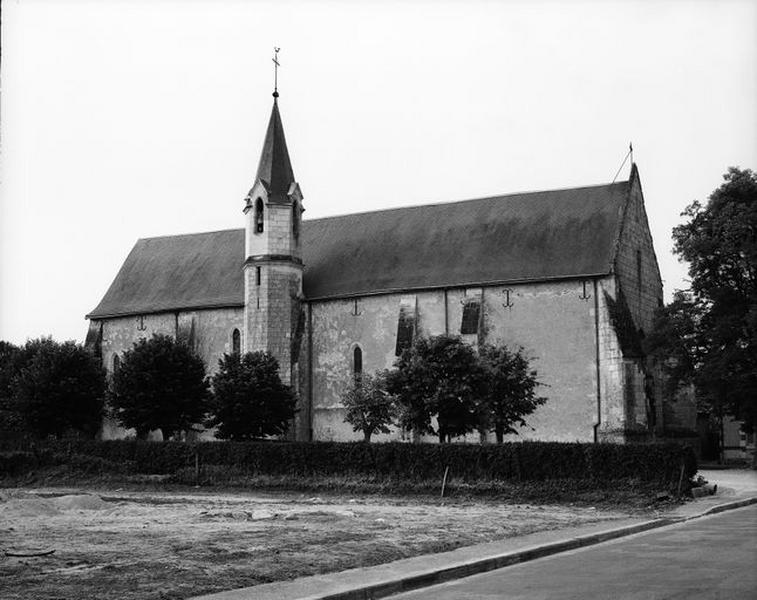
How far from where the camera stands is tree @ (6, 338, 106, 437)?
51.9 m

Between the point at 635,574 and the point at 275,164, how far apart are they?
139ft

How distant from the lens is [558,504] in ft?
102

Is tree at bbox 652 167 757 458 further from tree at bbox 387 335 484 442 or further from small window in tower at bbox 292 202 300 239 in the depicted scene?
small window in tower at bbox 292 202 300 239

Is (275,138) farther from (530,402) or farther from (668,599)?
(668,599)

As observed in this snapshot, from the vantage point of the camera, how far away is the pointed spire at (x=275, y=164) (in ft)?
177

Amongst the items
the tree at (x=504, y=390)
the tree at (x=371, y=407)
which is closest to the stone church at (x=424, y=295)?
the tree at (x=371, y=407)

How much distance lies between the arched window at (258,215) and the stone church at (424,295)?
0.08m

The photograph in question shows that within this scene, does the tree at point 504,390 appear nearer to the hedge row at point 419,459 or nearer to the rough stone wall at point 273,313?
the hedge row at point 419,459

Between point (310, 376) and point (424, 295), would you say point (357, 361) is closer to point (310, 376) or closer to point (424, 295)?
point (310, 376)

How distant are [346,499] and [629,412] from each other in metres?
16.6

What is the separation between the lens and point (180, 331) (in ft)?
189

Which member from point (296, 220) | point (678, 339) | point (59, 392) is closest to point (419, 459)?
point (678, 339)

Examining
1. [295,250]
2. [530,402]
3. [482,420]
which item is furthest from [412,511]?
[295,250]

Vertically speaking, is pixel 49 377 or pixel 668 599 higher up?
pixel 49 377
